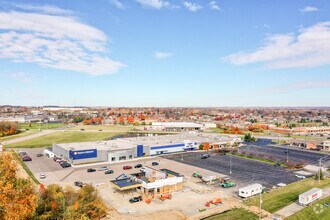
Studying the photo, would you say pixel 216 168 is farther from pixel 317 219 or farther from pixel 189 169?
pixel 317 219

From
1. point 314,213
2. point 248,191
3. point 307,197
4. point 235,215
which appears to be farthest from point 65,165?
point 314,213

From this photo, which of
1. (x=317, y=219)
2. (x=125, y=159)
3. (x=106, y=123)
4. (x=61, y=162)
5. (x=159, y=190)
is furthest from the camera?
(x=106, y=123)

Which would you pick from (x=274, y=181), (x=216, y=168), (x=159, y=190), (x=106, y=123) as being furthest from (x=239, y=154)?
(x=106, y=123)

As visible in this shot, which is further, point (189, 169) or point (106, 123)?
point (106, 123)

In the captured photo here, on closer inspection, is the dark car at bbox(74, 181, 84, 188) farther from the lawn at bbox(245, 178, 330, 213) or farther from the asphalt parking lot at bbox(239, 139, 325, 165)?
the asphalt parking lot at bbox(239, 139, 325, 165)

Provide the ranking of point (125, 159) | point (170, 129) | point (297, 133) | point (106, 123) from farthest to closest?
point (106, 123) → point (170, 129) → point (297, 133) → point (125, 159)

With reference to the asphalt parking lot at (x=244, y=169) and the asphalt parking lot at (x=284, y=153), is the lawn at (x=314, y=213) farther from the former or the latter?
the asphalt parking lot at (x=284, y=153)

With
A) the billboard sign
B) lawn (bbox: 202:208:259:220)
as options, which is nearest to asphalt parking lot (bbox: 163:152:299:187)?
lawn (bbox: 202:208:259:220)
